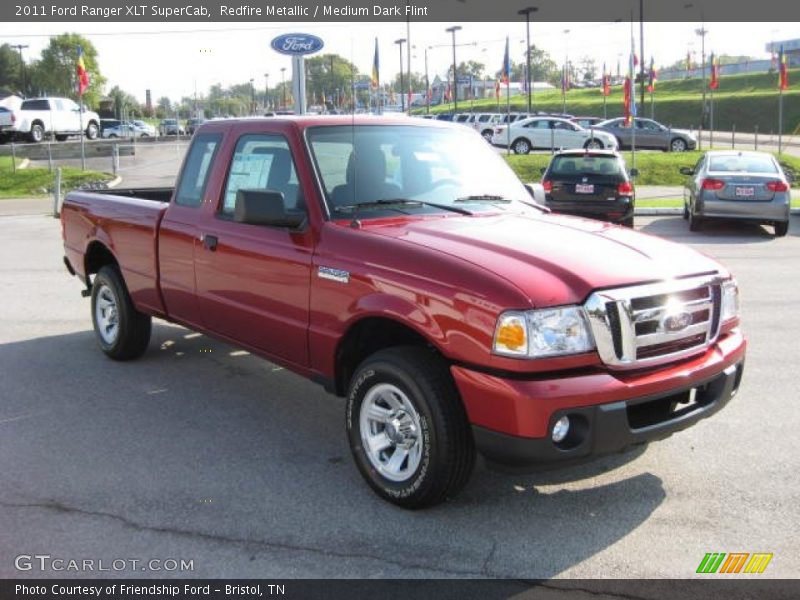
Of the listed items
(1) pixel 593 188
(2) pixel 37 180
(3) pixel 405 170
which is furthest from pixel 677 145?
(3) pixel 405 170

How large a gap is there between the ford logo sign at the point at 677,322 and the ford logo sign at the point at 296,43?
59.1ft

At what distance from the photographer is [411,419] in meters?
3.94

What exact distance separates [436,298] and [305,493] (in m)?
1.31

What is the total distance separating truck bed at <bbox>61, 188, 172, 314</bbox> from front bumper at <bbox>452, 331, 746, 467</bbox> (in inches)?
127

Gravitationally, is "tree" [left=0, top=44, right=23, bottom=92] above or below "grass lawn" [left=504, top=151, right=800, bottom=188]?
above

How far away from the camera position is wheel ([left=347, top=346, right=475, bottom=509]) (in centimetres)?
374

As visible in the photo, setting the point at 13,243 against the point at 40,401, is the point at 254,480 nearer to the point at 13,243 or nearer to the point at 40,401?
the point at 40,401

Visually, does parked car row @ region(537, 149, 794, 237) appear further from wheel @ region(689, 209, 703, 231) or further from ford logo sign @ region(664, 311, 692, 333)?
ford logo sign @ region(664, 311, 692, 333)

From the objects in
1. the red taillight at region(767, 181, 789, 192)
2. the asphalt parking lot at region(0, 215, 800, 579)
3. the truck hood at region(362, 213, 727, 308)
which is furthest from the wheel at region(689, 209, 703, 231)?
the truck hood at region(362, 213, 727, 308)

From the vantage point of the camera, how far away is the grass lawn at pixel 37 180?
25875 millimetres

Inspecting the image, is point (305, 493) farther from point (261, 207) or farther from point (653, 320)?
point (653, 320)

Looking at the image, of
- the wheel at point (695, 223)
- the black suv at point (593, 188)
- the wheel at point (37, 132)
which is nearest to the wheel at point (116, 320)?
the black suv at point (593, 188)

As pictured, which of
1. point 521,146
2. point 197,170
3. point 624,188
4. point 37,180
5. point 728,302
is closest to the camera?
point 728,302

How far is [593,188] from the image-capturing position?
14.5 metres
